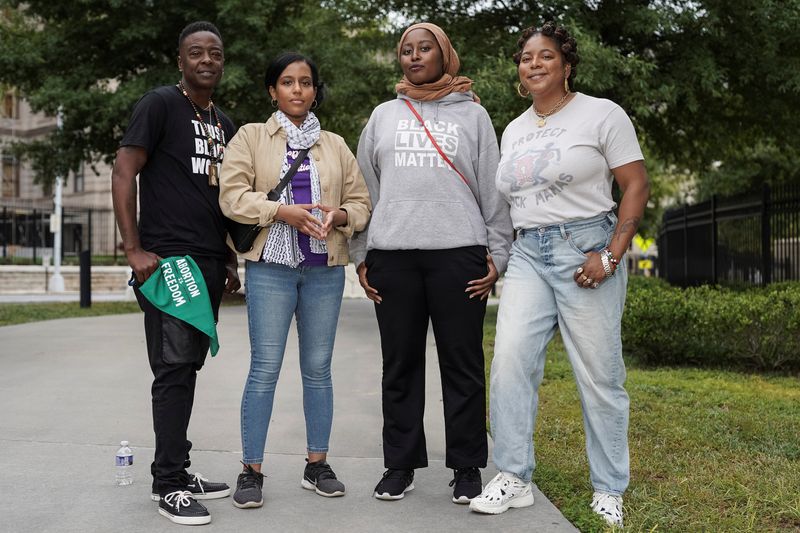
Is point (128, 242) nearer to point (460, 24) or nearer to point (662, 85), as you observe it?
point (662, 85)

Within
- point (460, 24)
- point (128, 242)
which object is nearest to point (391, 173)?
point (128, 242)

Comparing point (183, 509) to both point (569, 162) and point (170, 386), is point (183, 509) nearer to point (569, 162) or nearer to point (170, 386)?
point (170, 386)

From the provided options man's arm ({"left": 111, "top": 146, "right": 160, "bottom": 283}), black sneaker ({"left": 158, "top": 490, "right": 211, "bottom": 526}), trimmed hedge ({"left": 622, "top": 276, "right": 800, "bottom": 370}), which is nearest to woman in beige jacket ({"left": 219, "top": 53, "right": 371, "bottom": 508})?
black sneaker ({"left": 158, "top": 490, "right": 211, "bottom": 526})

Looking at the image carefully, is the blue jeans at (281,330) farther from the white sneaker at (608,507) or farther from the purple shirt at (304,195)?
the white sneaker at (608,507)

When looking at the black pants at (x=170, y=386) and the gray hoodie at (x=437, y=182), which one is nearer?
the black pants at (x=170, y=386)

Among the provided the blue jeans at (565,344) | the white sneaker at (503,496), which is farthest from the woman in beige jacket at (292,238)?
the blue jeans at (565,344)

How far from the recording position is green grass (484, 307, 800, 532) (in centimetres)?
357

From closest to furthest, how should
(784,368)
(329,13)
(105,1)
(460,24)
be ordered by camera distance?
(784,368) < (460,24) < (329,13) < (105,1)

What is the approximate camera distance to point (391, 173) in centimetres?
380

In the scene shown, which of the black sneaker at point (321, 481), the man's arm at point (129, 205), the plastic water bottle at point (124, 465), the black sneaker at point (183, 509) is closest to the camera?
the black sneaker at point (183, 509)

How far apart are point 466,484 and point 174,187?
6.27ft

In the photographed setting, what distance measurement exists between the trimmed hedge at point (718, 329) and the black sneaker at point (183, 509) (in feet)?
17.8

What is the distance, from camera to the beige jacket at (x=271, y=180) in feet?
12.0

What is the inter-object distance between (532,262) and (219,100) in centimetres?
1267
